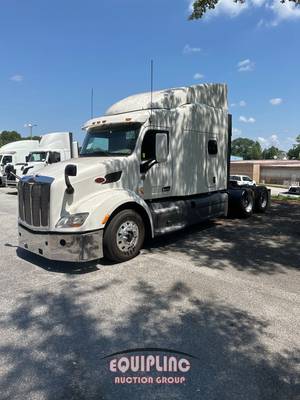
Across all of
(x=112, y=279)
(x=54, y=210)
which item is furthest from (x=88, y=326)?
(x=54, y=210)

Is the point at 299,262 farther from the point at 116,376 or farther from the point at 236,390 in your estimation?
the point at 116,376

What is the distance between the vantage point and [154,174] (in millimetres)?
6793

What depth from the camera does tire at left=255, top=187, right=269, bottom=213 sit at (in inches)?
447

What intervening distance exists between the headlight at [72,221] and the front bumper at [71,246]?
0.47 feet

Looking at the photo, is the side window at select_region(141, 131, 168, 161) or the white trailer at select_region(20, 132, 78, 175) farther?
the white trailer at select_region(20, 132, 78, 175)

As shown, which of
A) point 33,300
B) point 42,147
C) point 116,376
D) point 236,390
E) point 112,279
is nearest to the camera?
point 236,390

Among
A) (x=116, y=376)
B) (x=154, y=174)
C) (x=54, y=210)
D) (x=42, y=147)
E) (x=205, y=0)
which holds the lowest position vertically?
(x=116, y=376)

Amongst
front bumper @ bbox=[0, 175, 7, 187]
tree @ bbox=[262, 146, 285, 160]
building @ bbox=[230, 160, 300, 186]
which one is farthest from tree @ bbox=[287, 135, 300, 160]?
front bumper @ bbox=[0, 175, 7, 187]

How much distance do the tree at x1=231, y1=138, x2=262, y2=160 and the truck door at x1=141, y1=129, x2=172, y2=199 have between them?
145m

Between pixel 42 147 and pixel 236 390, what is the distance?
18268 mm

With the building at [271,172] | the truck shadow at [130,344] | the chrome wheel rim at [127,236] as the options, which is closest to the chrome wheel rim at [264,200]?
the chrome wheel rim at [127,236]

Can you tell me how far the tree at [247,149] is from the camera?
5994 inches

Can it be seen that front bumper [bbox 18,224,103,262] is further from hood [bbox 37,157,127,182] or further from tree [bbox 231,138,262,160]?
tree [bbox 231,138,262,160]

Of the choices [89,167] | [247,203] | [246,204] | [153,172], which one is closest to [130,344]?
[89,167]
